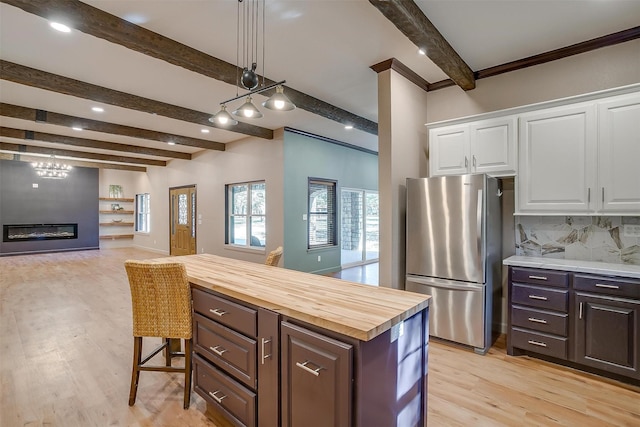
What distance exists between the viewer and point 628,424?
1.97 metres

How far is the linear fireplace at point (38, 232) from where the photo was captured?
355 inches

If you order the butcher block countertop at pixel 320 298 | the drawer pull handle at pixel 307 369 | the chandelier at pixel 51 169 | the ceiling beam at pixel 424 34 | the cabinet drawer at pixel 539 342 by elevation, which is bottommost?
the cabinet drawer at pixel 539 342

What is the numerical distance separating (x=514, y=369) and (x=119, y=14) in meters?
4.48

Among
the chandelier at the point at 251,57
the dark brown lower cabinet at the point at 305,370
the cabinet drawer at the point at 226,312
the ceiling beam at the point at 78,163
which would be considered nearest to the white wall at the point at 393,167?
the chandelier at the point at 251,57

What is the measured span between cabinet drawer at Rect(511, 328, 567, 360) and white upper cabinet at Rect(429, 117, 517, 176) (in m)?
1.52

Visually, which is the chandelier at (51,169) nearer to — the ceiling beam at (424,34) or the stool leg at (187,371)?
the stool leg at (187,371)

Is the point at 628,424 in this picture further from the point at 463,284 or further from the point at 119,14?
the point at 119,14

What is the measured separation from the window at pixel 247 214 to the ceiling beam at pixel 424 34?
167 inches

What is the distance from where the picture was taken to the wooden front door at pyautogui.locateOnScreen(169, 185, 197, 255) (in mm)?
8336

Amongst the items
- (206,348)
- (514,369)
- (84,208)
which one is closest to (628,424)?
(514,369)

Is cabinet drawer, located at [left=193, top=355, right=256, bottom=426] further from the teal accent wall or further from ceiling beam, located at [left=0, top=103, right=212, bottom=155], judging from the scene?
ceiling beam, located at [left=0, top=103, right=212, bottom=155]

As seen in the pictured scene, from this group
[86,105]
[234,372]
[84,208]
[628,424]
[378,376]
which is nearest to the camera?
[378,376]

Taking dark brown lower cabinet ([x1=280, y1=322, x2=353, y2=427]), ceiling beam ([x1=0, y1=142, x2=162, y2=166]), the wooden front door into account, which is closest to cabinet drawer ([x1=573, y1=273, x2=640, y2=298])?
dark brown lower cabinet ([x1=280, y1=322, x2=353, y2=427])

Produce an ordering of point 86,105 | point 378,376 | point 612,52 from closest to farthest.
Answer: point 378,376 < point 612,52 < point 86,105
